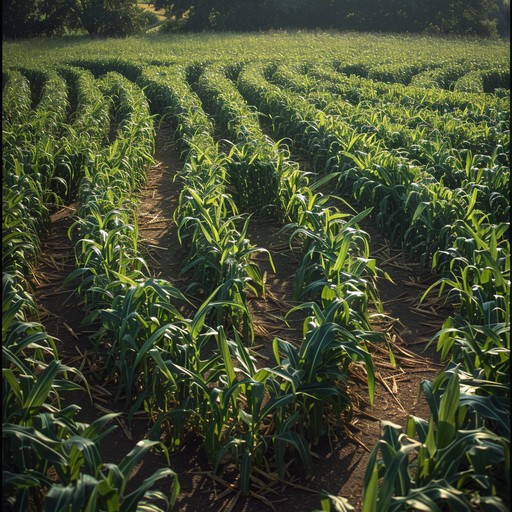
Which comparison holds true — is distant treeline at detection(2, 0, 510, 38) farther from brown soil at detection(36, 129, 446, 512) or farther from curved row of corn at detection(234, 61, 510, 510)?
brown soil at detection(36, 129, 446, 512)

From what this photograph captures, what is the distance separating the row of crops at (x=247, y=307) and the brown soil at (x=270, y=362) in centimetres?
10

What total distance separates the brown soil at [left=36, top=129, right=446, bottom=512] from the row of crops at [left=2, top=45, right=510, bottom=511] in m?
0.10

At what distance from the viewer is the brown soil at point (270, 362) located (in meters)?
2.93

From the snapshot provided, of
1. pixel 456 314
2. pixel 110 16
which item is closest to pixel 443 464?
pixel 456 314

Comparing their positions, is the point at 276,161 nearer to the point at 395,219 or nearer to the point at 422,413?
the point at 395,219

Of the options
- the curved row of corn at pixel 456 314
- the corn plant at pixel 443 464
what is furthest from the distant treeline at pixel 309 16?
the corn plant at pixel 443 464

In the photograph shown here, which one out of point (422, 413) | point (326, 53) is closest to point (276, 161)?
point (422, 413)

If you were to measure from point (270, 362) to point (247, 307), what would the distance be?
0.61 metres

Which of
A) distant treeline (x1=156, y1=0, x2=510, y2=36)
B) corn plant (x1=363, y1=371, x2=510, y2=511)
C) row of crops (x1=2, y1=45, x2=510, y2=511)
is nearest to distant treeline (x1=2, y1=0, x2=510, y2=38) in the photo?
distant treeline (x1=156, y1=0, x2=510, y2=36)

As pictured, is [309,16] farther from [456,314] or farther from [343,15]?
[456,314]

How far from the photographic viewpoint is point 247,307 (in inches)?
178

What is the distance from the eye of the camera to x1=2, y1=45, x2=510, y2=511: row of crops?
7.89ft

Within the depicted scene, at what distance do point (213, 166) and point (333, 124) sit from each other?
2249 millimetres

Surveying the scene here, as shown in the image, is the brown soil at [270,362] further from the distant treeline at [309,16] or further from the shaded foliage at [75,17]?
the distant treeline at [309,16]
